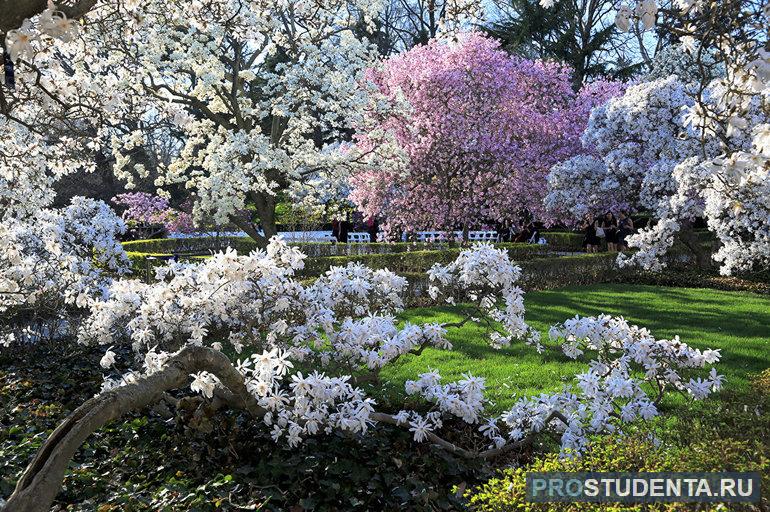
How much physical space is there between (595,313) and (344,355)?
24.4 ft

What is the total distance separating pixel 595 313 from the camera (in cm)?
1132

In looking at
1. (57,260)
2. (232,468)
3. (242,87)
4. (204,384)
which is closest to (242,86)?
(242,87)

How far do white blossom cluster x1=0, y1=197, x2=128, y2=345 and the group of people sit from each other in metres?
14.0

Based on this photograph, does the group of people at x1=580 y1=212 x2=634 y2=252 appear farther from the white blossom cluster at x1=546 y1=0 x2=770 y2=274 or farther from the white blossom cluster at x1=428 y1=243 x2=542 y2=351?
the white blossom cluster at x1=428 y1=243 x2=542 y2=351

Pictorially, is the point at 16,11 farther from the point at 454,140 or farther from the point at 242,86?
the point at 454,140

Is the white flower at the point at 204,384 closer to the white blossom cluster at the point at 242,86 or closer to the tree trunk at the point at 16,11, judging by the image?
the tree trunk at the point at 16,11

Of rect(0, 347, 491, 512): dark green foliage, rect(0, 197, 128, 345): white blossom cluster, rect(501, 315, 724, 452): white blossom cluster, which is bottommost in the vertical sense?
rect(0, 347, 491, 512): dark green foliage

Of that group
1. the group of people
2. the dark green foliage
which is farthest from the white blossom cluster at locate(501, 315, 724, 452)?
the group of people

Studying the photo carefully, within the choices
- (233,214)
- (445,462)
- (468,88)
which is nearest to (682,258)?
(468,88)

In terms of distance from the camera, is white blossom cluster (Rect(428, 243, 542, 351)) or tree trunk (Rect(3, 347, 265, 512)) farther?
white blossom cluster (Rect(428, 243, 542, 351))

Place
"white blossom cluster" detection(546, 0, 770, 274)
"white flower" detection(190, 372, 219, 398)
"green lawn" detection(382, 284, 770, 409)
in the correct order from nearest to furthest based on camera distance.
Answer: "white flower" detection(190, 372, 219, 398)
"green lawn" detection(382, 284, 770, 409)
"white blossom cluster" detection(546, 0, 770, 274)

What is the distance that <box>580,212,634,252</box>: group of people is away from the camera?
2017 centimetres

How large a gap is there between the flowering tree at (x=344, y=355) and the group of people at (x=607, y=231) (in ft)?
48.3

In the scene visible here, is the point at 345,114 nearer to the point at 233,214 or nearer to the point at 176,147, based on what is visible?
the point at 233,214
